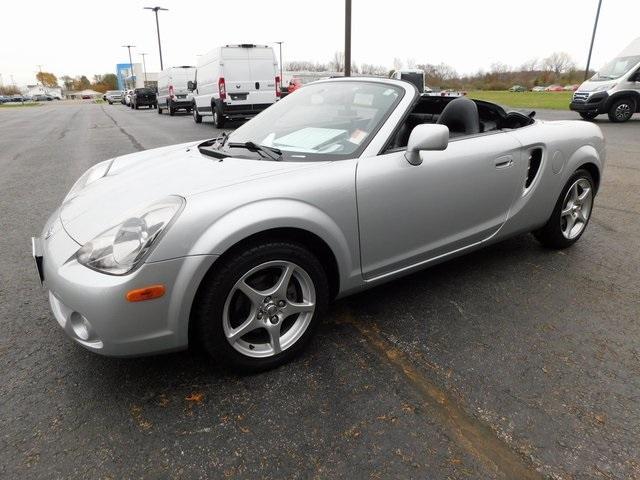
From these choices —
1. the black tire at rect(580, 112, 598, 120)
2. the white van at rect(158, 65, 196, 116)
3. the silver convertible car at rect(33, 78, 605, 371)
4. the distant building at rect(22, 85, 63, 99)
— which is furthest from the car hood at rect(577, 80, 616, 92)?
the distant building at rect(22, 85, 63, 99)

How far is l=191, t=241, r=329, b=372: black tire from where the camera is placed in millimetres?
2037

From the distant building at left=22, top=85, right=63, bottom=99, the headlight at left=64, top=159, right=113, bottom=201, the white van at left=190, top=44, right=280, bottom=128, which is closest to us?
the headlight at left=64, top=159, right=113, bottom=201

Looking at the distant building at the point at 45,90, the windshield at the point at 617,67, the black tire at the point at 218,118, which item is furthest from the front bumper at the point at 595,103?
the distant building at the point at 45,90

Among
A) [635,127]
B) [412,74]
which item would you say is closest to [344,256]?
[635,127]

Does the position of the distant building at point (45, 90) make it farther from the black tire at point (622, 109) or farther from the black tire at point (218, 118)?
the black tire at point (622, 109)

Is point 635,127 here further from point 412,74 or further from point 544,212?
point 412,74

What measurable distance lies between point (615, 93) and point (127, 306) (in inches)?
645

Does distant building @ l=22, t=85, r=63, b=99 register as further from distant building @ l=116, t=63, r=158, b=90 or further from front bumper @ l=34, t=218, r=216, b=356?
front bumper @ l=34, t=218, r=216, b=356

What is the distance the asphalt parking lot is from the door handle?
2.62 feet

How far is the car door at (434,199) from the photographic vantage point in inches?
97.5

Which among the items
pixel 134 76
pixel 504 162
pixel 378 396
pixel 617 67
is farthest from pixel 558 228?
pixel 134 76

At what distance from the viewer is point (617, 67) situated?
15.0m

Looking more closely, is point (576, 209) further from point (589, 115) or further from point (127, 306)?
point (589, 115)

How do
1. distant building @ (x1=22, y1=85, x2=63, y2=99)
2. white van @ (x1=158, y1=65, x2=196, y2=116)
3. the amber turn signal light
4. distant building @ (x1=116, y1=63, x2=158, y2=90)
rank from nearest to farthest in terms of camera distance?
1. the amber turn signal light
2. white van @ (x1=158, y1=65, x2=196, y2=116)
3. distant building @ (x1=116, y1=63, x2=158, y2=90)
4. distant building @ (x1=22, y1=85, x2=63, y2=99)
